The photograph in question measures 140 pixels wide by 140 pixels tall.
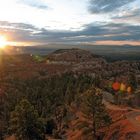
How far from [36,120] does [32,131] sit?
1.94 m

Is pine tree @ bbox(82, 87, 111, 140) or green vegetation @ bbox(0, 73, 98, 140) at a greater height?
pine tree @ bbox(82, 87, 111, 140)

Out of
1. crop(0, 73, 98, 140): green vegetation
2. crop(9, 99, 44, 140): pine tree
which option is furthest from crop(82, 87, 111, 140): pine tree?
crop(9, 99, 44, 140): pine tree

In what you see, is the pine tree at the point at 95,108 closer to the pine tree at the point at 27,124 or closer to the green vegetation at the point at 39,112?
the green vegetation at the point at 39,112

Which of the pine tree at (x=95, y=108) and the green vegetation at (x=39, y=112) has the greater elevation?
the pine tree at (x=95, y=108)

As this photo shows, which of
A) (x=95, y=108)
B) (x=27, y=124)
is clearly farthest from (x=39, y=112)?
(x=27, y=124)

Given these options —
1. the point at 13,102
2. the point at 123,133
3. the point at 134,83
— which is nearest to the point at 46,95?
the point at 13,102

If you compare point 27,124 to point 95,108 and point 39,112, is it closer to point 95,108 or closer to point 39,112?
point 95,108

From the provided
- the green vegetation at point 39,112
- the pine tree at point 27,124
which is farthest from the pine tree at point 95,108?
the pine tree at point 27,124

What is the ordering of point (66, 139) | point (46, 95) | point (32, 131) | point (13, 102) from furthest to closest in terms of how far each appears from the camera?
point (46, 95) → point (13, 102) → point (66, 139) → point (32, 131)

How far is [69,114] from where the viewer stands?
9669 centimetres

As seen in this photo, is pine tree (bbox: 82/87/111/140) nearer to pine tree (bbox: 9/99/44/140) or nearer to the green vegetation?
the green vegetation

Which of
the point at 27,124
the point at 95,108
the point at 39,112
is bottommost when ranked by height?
the point at 39,112

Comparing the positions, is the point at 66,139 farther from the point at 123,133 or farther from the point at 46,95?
the point at 46,95

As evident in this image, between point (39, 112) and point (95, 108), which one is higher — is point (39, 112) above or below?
below
